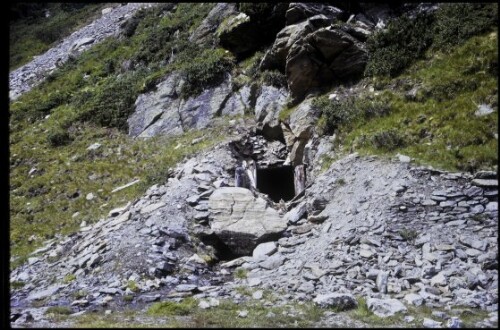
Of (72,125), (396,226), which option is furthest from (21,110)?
(396,226)

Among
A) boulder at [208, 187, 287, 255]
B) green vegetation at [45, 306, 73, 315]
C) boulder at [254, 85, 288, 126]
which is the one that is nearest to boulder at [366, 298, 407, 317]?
Answer: boulder at [208, 187, 287, 255]

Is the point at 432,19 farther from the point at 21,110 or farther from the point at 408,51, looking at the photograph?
the point at 21,110

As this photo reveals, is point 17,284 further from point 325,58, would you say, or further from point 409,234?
point 325,58

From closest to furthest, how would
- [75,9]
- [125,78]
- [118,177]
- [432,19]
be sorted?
[432,19] → [118,177] → [125,78] → [75,9]

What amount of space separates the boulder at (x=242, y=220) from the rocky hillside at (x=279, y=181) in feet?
0.23

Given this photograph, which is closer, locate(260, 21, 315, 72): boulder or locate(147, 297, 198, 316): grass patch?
locate(147, 297, 198, 316): grass patch

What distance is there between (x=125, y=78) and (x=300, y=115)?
55.8 feet

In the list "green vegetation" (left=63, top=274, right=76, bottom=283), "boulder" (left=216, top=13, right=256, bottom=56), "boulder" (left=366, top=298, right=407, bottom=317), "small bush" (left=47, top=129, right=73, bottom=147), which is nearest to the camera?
"boulder" (left=366, top=298, right=407, bottom=317)

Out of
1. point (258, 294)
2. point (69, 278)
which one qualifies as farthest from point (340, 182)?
point (69, 278)

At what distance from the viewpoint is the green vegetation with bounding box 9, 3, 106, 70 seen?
4587cm

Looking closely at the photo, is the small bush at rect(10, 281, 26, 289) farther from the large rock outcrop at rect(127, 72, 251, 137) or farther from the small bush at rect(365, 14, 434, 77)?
the small bush at rect(365, 14, 434, 77)

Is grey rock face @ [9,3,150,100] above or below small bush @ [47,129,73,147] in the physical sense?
above

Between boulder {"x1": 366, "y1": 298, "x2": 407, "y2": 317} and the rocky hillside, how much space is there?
0.13 feet

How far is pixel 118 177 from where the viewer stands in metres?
21.2
